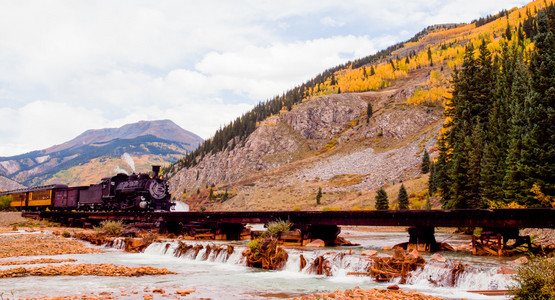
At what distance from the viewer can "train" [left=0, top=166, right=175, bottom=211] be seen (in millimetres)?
47156

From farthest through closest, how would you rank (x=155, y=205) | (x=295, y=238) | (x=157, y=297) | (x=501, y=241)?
(x=155, y=205)
(x=295, y=238)
(x=501, y=241)
(x=157, y=297)

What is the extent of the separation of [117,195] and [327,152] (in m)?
109

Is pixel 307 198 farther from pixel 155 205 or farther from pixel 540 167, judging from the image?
pixel 540 167

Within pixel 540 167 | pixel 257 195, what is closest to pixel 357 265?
pixel 540 167

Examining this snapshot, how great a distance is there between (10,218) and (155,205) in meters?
25.0

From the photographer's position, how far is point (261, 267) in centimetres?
2152

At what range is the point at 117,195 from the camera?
5022 centimetres

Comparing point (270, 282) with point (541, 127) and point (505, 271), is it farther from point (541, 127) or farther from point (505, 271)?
point (541, 127)

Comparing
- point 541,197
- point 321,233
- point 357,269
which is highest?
point 541,197

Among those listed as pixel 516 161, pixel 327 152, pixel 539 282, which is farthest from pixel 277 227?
pixel 327 152

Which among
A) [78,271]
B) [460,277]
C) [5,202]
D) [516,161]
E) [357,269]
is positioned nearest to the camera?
[460,277]

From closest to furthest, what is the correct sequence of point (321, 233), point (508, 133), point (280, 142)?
point (321, 233), point (508, 133), point (280, 142)

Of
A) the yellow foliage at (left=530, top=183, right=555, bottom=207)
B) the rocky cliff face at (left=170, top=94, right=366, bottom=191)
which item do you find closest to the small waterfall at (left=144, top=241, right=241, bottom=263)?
the yellow foliage at (left=530, top=183, right=555, bottom=207)

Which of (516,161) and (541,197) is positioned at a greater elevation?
(516,161)
